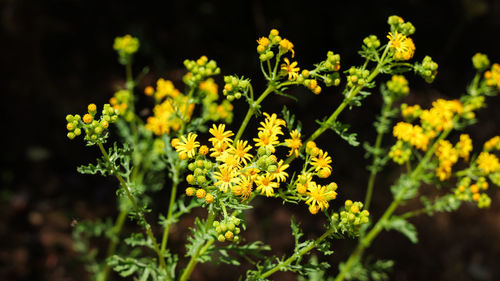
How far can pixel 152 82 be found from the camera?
6.91 metres

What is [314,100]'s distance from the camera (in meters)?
7.45

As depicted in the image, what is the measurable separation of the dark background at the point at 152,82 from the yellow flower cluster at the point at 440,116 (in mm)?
3285

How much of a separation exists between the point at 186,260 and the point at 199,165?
3.56 m

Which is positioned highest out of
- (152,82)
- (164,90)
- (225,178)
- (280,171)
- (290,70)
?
(152,82)

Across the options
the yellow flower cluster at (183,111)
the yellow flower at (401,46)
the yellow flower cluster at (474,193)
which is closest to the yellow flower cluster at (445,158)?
the yellow flower cluster at (474,193)

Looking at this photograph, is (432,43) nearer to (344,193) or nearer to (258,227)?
(344,193)

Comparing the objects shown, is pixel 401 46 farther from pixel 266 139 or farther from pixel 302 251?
pixel 302 251

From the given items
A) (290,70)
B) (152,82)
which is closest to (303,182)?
(290,70)

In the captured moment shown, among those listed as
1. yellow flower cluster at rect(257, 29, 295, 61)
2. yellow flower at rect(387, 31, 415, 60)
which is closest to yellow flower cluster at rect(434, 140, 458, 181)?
yellow flower at rect(387, 31, 415, 60)

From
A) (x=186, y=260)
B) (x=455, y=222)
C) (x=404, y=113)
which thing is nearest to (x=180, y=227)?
(x=186, y=260)

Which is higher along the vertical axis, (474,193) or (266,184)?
(474,193)

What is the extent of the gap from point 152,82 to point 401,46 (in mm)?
4890

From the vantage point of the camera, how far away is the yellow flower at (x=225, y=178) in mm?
2376

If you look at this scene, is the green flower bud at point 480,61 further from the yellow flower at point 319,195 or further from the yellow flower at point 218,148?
the yellow flower at point 218,148
